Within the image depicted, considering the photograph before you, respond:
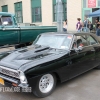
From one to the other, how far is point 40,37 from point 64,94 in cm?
207

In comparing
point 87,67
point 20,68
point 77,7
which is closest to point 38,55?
point 20,68

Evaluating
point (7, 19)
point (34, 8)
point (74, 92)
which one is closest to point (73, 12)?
point (34, 8)

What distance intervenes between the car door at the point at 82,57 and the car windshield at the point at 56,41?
25 cm

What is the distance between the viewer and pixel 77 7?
14.7 meters

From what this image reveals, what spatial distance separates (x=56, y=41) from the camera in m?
4.91

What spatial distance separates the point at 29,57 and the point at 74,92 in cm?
138

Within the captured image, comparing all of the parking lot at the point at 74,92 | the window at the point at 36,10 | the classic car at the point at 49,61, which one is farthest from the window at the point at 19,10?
the parking lot at the point at 74,92

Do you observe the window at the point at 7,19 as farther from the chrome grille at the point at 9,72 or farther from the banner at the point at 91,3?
the banner at the point at 91,3

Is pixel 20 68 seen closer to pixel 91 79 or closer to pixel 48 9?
pixel 91 79

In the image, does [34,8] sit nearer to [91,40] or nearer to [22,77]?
[91,40]

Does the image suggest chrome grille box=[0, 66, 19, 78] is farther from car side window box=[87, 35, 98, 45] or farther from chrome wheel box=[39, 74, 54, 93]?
car side window box=[87, 35, 98, 45]

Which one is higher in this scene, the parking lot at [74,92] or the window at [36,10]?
the window at [36,10]

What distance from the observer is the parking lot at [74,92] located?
3.93 metres

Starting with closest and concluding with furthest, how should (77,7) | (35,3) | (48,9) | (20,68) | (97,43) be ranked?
(20,68)
(97,43)
(77,7)
(48,9)
(35,3)
